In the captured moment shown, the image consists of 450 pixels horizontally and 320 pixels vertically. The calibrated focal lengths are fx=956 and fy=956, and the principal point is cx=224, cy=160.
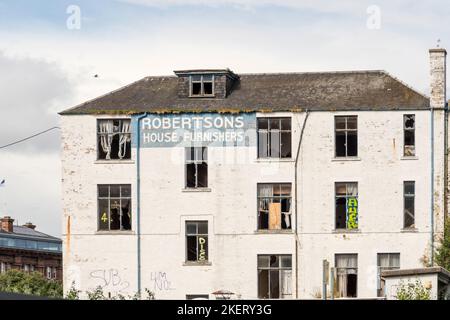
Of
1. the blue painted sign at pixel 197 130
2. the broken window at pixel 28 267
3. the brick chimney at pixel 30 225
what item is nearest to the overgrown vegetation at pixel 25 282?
the blue painted sign at pixel 197 130

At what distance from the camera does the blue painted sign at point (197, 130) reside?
169 feet

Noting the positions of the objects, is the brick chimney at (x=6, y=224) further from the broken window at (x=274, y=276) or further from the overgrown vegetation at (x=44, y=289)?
the broken window at (x=274, y=276)

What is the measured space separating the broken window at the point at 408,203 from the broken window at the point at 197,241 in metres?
10.4

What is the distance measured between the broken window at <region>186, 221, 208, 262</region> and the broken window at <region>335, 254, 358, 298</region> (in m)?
6.99

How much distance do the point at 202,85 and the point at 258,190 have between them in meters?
7.34

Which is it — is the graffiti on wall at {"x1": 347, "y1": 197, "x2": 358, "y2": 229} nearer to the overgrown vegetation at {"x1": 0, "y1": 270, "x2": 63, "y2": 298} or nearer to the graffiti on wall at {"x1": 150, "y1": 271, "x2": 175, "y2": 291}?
the graffiti on wall at {"x1": 150, "y1": 271, "x2": 175, "y2": 291}

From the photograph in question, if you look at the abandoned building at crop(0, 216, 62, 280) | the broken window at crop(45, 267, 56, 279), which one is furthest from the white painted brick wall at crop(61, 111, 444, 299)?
the broken window at crop(45, 267, 56, 279)

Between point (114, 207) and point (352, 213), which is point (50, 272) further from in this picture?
point (352, 213)

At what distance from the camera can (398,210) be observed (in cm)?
4953

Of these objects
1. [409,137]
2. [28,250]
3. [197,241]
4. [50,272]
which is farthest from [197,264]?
[50,272]

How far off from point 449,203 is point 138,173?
16512mm

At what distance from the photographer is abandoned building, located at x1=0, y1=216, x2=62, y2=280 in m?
107
